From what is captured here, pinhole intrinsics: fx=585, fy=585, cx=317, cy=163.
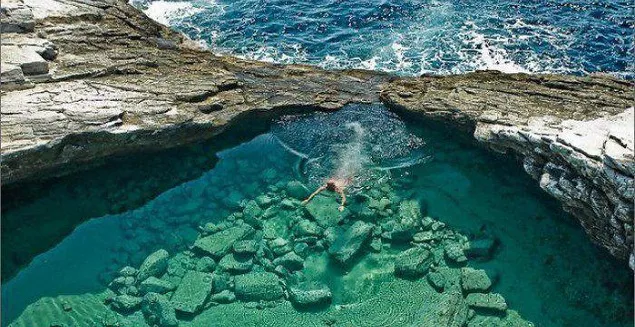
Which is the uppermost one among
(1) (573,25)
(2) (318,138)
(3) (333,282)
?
(1) (573,25)

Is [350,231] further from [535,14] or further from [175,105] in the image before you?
[535,14]

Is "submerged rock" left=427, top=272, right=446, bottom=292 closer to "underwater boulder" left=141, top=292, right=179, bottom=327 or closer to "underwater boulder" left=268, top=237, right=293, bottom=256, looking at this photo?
"underwater boulder" left=268, top=237, right=293, bottom=256

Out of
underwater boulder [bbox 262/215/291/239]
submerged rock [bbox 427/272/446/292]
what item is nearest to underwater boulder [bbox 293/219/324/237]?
underwater boulder [bbox 262/215/291/239]

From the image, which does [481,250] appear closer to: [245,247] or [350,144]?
[350,144]

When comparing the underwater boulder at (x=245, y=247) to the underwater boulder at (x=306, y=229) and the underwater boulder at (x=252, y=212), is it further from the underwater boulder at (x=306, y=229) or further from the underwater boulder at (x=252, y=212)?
the underwater boulder at (x=306, y=229)

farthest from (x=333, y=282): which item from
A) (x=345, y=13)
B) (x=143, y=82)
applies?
(x=345, y=13)

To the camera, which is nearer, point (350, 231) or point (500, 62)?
point (350, 231)
